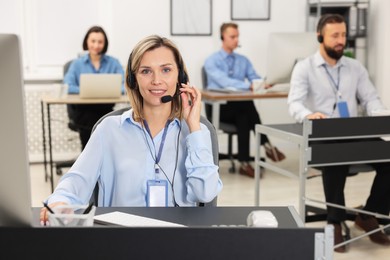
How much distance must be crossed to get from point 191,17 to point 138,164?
14.3 feet

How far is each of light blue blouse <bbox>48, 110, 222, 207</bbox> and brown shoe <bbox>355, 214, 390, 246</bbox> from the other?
6.57ft

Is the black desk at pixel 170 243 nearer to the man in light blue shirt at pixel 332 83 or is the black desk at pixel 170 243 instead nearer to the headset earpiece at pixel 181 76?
the headset earpiece at pixel 181 76

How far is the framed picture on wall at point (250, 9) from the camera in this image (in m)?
6.30

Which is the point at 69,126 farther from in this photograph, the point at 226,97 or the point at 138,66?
the point at 138,66

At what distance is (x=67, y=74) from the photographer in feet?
16.9

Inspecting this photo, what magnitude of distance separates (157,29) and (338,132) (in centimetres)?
331

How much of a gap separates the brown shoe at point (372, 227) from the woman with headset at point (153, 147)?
2.00m

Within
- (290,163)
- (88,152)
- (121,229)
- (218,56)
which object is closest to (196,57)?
(218,56)

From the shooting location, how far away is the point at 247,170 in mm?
5547

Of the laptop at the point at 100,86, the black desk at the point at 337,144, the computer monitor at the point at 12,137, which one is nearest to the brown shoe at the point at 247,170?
the laptop at the point at 100,86

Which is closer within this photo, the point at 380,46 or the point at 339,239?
the point at 339,239

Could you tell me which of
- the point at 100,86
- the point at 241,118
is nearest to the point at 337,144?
the point at 100,86

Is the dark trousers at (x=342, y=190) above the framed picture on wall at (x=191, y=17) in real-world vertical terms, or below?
below

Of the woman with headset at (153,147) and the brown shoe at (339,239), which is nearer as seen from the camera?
the woman with headset at (153,147)
